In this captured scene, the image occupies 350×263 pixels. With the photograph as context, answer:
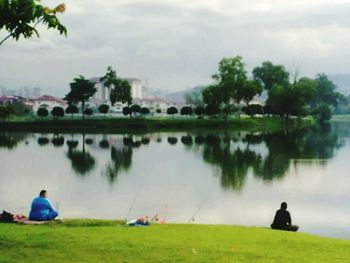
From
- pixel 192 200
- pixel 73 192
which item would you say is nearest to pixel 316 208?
pixel 192 200

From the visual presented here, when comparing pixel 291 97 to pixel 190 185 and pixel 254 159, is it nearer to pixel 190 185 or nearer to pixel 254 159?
pixel 254 159

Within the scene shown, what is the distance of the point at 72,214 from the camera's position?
20.6 metres

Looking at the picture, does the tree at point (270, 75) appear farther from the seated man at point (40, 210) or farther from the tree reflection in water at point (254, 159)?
the seated man at point (40, 210)

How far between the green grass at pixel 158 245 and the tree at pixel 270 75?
107 meters

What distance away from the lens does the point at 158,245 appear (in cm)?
1113

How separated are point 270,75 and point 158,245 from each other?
110587 mm

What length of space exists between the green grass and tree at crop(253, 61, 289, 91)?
107 m

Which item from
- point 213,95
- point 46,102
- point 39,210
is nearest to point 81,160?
point 39,210

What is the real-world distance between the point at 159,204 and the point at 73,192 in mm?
4567

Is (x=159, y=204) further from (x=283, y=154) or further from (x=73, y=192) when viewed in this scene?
(x=283, y=154)

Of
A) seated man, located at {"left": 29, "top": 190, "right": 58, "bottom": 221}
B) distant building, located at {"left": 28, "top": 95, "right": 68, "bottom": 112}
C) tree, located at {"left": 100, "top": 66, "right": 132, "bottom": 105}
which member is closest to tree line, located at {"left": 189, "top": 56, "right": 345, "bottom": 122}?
tree, located at {"left": 100, "top": 66, "right": 132, "bottom": 105}

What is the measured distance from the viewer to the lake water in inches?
810

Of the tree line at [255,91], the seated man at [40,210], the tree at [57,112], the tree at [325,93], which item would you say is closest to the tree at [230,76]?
the tree line at [255,91]

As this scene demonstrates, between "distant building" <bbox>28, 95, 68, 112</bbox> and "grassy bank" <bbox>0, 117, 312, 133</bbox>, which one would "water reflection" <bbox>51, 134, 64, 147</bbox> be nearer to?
"grassy bank" <bbox>0, 117, 312, 133</bbox>
